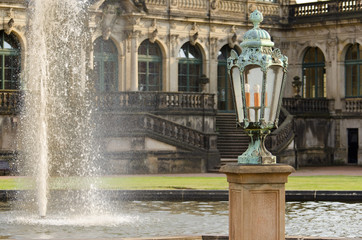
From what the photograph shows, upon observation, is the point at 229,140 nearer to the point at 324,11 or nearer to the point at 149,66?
the point at 149,66

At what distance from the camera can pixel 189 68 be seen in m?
45.4

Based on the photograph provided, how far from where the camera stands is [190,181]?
3034 centimetres

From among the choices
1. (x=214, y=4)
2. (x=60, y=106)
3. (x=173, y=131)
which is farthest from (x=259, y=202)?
(x=214, y=4)

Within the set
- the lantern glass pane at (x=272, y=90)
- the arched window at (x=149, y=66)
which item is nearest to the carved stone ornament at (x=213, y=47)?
the arched window at (x=149, y=66)

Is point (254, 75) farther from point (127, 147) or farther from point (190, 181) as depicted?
point (127, 147)

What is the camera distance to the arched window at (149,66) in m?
43.6

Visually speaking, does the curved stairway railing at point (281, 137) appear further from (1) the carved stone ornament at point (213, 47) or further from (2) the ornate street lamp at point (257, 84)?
(2) the ornate street lamp at point (257, 84)

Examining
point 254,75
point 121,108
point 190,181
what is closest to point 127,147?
point 121,108

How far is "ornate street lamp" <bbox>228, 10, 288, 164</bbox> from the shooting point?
12.8 metres

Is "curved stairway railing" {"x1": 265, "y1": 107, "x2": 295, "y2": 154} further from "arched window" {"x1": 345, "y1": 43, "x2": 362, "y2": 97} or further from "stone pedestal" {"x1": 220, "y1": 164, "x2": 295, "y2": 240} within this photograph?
"stone pedestal" {"x1": 220, "y1": 164, "x2": 295, "y2": 240}

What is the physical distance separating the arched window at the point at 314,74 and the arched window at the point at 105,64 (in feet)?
34.1

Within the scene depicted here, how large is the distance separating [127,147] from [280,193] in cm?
2418

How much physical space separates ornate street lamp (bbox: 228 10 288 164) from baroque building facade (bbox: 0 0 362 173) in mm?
23148

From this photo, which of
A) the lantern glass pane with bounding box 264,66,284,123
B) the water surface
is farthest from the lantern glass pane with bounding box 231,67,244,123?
the water surface
